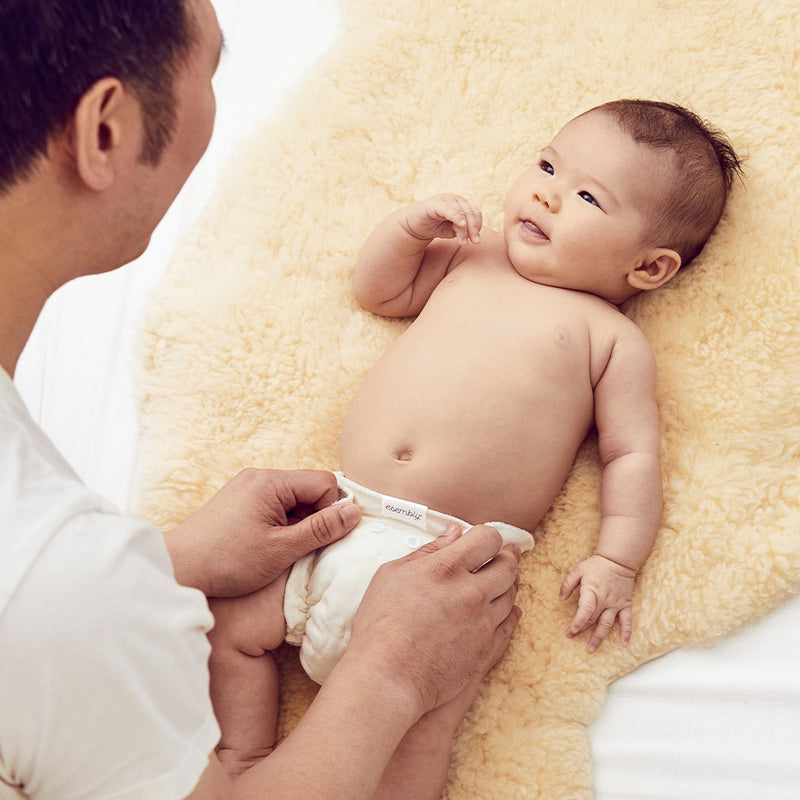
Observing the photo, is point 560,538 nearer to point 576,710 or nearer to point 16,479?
point 576,710

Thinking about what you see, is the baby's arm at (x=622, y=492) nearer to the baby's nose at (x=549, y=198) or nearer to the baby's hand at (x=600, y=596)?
the baby's hand at (x=600, y=596)

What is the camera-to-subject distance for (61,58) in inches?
30.6

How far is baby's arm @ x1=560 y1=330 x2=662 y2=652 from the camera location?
1.27 metres

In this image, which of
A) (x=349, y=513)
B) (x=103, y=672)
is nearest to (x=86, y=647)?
(x=103, y=672)

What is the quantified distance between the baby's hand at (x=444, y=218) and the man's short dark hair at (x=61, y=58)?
2.01ft

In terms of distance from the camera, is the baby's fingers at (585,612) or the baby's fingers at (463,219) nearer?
the baby's fingers at (585,612)

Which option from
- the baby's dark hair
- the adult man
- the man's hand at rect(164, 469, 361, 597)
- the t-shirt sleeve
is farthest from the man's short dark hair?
the baby's dark hair

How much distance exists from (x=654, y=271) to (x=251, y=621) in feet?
2.62

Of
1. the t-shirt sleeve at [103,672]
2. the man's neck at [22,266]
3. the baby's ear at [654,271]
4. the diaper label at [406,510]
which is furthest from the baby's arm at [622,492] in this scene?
the man's neck at [22,266]

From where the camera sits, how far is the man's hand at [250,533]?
4.01ft

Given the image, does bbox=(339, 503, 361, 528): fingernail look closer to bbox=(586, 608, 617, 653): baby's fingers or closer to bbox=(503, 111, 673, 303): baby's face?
bbox=(586, 608, 617, 653): baby's fingers

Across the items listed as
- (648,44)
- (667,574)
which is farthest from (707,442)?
(648,44)

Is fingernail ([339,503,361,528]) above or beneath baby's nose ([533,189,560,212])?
beneath

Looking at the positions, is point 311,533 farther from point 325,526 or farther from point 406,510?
point 406,510
